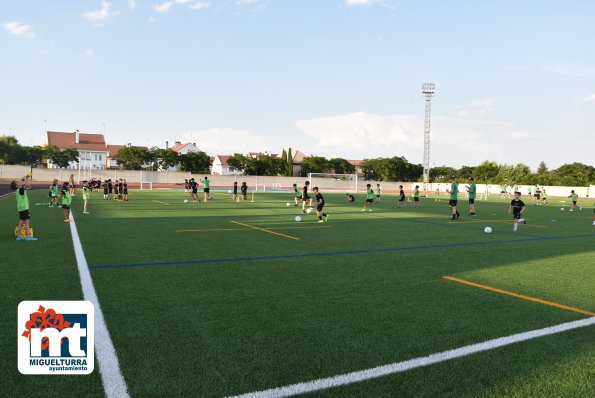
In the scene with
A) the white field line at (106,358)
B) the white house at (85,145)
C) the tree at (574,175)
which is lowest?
the white field line at (106,358)

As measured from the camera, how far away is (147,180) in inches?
2394

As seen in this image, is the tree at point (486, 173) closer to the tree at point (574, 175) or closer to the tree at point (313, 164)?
the tree at point (574, 175)

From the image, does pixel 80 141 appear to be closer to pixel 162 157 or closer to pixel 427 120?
pixel 162 157

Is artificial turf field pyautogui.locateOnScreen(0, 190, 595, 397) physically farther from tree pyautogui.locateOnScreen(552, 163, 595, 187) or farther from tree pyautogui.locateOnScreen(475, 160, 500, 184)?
tree pyautogui.locateOnScreen(475, 160, 500, 184)

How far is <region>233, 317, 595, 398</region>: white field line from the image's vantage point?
135 inches

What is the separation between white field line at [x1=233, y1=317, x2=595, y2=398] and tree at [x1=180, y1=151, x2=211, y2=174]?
254 feet

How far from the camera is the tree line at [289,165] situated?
71500 mm

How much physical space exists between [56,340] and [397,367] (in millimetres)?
3316

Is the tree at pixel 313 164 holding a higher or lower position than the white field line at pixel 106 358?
higher

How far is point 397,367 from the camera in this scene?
3.88 metres

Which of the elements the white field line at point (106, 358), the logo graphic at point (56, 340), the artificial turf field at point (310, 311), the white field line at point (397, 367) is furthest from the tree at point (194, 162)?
the white field line at point (397, 367)

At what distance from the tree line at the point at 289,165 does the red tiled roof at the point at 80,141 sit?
18.8 meters

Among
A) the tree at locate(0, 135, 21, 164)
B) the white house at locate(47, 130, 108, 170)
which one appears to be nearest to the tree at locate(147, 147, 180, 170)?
the tree at locate(0, 135, 21, 164)

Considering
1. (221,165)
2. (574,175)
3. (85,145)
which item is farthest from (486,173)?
(85,145)
